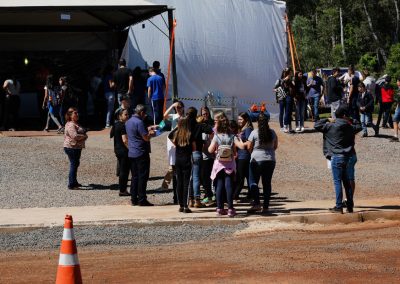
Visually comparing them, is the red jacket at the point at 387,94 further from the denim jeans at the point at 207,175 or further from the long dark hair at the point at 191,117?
the long dark hair at the point at 191,117

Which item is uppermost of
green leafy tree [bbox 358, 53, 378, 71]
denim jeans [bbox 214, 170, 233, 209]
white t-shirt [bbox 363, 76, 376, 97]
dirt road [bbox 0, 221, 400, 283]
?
green leafy tree [bbox 358, 53, 378, 71]

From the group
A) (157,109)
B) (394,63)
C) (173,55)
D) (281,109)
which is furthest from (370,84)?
(394,63)

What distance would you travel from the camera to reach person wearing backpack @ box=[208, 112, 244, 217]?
14695 mm

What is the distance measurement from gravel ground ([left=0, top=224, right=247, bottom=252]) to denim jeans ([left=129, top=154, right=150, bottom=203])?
1.89 m

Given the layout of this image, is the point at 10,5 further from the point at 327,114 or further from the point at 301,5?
the point at 301,5

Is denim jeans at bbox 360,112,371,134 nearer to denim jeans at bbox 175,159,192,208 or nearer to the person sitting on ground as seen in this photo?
the person sitting on ground

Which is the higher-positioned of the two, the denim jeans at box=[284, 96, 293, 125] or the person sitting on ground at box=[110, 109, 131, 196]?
the denim jeans at box=[284, 96, 293, 125]

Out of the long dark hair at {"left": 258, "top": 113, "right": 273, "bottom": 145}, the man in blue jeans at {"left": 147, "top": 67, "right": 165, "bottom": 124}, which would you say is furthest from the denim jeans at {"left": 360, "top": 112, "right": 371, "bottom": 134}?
the long dark hair at {"left": 258, "top": 113, "right": 273, "bottom": 145}

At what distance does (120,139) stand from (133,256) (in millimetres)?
5342

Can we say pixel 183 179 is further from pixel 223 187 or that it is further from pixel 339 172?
pixel 339 172

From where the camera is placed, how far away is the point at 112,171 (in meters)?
20.7

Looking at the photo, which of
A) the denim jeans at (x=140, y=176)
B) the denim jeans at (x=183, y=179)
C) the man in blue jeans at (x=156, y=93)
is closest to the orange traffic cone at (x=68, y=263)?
the denim jeans at (x=183, y=179)

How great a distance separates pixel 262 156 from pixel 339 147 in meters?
1.28

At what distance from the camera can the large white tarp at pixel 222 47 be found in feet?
88.3
